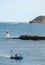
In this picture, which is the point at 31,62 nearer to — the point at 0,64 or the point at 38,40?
the point at 0,64

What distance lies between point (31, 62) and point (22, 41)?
33244 mm

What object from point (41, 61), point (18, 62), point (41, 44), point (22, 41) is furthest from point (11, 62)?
point (22, 41)

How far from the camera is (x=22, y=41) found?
79.0 meters

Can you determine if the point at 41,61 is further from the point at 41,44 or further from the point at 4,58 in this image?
the point at 41,44

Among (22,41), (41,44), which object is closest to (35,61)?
(41,44)

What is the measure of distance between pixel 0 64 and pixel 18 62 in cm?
329

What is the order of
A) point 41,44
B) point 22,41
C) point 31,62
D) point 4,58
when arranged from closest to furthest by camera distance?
point 31,62, point 4,58, point 41,44, point 22,41

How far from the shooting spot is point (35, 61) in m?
46.8

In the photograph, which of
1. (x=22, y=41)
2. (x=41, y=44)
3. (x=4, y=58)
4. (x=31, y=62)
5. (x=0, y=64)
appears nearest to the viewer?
(x=0, y=64)

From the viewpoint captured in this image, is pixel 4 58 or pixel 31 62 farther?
pixel 4 58

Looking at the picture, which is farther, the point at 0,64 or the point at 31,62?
the point at 31,62

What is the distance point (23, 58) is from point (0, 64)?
6757mm

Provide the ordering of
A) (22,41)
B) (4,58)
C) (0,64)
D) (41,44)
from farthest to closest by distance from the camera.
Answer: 1. (22,41)
2. (41,44)
3. (4,58)
4. (0,64)

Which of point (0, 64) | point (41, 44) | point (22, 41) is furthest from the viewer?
point (22, 41)
